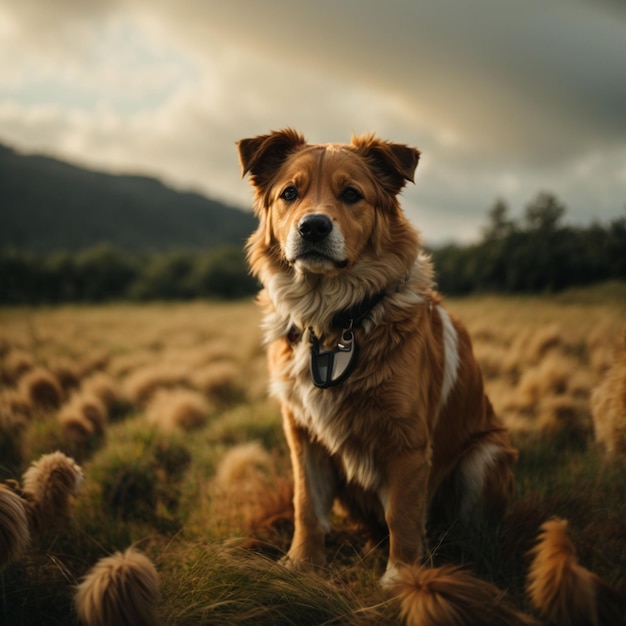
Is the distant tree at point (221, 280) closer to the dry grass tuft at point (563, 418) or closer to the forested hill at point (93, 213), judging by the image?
the forested hill at point (93, 213)

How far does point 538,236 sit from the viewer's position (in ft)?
27.5

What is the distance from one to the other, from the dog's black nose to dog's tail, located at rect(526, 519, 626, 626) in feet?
5.77

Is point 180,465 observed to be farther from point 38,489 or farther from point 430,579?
point 430,579

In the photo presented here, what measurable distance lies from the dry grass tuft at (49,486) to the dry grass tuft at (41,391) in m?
3.97

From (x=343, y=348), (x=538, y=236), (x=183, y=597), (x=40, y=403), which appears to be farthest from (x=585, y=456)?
(x=40, y=403)

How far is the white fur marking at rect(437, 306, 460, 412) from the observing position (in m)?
3.11

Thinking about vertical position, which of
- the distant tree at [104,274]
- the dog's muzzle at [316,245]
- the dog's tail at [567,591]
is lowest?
the distant tree at [104,274]

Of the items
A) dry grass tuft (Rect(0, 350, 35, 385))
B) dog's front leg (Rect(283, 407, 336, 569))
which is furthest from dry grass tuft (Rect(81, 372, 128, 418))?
dog's front leg (Rect(283, 407, 336, 569))

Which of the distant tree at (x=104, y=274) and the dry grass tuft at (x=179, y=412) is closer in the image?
the dry grass tuft at (x=179, y=412)

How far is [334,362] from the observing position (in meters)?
2.80

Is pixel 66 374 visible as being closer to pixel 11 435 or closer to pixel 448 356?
pixel 11 435

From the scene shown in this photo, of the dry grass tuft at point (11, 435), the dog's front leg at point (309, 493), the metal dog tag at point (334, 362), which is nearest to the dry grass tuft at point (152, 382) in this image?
the dry grass tuft at point (11, 435)

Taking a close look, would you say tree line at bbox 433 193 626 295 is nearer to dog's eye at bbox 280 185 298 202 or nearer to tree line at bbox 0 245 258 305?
dog's eye at bbox 280 185 298 202

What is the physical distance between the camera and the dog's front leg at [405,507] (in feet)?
8.78
